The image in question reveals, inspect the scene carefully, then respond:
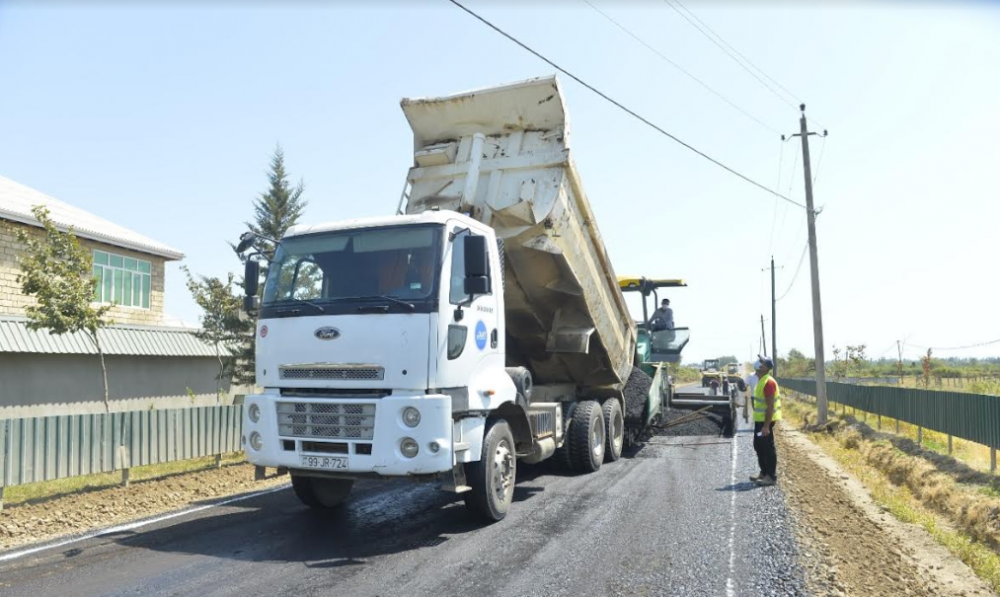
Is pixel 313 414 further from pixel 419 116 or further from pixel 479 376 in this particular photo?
pixel 419 116

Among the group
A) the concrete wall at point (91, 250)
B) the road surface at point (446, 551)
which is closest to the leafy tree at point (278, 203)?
the concrete wall at point (91, 250)

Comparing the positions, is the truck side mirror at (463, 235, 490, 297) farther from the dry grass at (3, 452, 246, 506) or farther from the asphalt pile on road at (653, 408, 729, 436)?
the asphalt pile on road at (653, 408, 729, 436)

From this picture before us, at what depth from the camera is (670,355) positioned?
45.1 ft

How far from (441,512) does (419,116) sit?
4750 millimetres

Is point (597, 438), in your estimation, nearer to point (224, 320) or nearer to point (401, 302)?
point (401, 302)

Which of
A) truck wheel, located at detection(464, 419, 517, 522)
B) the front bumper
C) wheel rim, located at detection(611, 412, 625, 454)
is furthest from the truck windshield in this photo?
wheel rim, located at detection(611, 412, 625, 454)

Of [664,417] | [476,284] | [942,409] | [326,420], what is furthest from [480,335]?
[942,409]

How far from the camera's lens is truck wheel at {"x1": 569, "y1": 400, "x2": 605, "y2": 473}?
9.55 metres

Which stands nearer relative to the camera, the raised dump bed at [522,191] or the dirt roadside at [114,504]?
the dirt roadside at [114,504]

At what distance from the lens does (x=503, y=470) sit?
688 centimetres

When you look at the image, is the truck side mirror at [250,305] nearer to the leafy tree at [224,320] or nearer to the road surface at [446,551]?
the road surface at [446,551]

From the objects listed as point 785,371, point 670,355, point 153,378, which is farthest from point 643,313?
point 785,371

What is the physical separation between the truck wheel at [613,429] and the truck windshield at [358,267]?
5.26m

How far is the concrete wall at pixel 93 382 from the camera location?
14312 mm
